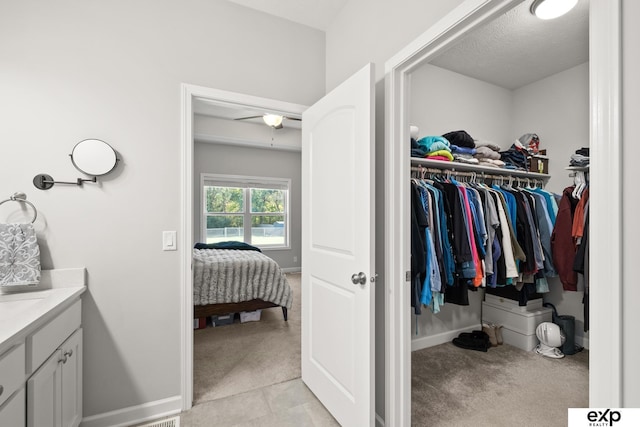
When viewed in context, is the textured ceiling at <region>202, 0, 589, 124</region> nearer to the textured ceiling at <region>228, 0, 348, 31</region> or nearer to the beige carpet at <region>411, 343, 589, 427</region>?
the textured ceiling at <region>228, 0, 348, 31</region>

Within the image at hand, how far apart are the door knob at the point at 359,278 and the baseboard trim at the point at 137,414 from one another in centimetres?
136

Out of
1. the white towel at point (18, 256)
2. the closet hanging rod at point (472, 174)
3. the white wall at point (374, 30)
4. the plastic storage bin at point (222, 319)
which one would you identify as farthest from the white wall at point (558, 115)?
the white towel at point (18, 256)

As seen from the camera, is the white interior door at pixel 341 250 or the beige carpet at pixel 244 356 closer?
the white interior door at pixel 341 250

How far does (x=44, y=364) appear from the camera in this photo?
125cm

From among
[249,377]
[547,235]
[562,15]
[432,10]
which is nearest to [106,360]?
[249,377]

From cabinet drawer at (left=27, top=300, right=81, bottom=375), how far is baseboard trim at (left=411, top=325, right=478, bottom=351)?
2509 millimetres

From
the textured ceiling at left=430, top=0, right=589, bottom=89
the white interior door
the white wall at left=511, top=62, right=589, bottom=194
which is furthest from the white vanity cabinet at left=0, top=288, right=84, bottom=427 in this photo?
the white wall at left=511, top=62, right=589, bottom=194

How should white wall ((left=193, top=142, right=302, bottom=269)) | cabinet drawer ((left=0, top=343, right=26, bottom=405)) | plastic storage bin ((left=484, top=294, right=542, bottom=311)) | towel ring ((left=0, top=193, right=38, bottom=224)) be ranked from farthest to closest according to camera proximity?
white wall ((left=193, top=142, right=302, bottom=269)), plastic storage bin ((left=484, top=294, right=542, bottom=311)), towel ring ((left=0, top=193, right=38, bottom=224)), cabinet drawer ((left=0, top=343, right=26, bottom=405))

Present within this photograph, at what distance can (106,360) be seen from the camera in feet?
5.78

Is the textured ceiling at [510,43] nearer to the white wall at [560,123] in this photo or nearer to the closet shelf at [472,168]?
the white wall at [560,123]

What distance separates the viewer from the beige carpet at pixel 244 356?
87.0 inches

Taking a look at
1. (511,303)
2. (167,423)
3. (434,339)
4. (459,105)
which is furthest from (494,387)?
(459,105)

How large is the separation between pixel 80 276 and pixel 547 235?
11.2ft
